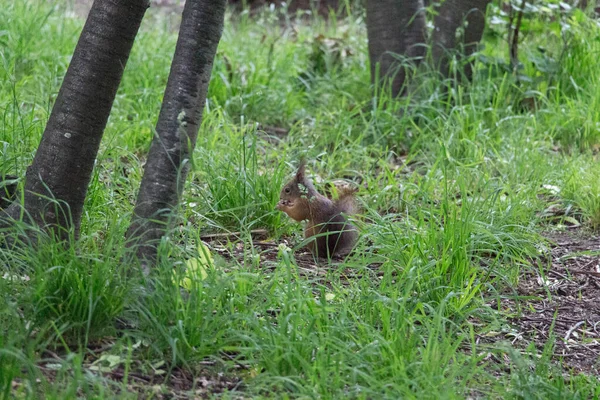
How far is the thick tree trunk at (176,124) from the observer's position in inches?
126

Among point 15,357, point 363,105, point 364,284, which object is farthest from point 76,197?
point 363,105

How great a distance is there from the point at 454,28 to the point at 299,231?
93.8 inches

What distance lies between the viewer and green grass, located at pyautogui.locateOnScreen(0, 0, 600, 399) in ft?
9.12

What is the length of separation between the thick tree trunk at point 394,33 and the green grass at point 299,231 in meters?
0.25

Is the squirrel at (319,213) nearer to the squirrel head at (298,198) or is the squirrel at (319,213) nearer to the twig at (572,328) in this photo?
the squirrel head at (298,198)

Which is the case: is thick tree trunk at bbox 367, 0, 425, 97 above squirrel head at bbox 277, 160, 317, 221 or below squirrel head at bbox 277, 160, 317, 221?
above

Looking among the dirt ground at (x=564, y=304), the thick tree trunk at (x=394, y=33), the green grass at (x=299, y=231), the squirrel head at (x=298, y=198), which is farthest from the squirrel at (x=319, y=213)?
the thick tree trunk at (x=394, y=33)

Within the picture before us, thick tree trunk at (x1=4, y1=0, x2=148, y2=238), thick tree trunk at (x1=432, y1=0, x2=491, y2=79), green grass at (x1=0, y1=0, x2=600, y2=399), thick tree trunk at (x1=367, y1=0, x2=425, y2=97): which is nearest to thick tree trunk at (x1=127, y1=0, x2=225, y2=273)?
green grass at (x1=0, y1=0, x2=600, y2=399)

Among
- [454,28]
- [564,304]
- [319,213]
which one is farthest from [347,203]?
[454,28]

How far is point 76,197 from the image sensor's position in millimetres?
3309

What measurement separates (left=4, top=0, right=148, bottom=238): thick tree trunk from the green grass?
0.74 feet

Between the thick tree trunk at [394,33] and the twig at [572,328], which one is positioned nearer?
the twig at [572,328]

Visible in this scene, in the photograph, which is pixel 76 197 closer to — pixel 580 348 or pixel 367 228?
pixel 367 228

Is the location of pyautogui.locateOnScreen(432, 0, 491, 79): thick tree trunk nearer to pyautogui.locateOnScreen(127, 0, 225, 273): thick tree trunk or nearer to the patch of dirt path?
the patch of dirt path
